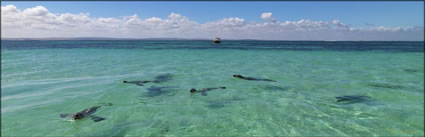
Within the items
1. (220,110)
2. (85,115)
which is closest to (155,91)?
(85,115)

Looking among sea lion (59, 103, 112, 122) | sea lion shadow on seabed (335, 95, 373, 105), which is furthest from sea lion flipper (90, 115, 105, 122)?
sea lion shadow on seabed (335, 95, 373, 105)

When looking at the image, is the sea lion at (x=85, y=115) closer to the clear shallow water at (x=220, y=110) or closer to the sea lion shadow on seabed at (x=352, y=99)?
the clear shallow water at (x=220, y=110)

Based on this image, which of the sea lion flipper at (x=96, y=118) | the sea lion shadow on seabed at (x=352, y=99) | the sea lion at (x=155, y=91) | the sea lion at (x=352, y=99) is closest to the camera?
the sea lion flipper at (x=96, y=118)

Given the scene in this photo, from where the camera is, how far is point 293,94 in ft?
40.1

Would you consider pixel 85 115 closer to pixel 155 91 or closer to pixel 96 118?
pixel 96 118

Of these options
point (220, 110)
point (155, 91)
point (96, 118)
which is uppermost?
point (155, 91)

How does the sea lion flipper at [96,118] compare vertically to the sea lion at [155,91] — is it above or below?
below

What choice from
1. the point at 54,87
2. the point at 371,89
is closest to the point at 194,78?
the point at 54,87

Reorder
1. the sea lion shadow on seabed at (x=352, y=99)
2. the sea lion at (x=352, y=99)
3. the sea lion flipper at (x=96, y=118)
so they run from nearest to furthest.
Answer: the sea lion flipper at (x=96, y=118) < the sea lion shadow on seabed at (x=352, y=99) < the sea lion at (x=352, y=99)

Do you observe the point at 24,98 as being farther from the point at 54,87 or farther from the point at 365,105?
the point at 365,105

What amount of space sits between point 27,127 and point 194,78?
433 inches

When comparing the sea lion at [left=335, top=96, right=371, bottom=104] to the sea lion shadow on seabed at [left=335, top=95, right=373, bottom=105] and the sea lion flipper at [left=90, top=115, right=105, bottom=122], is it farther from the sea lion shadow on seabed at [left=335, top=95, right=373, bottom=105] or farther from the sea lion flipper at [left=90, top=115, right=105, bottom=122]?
the sea lion flipper at [left=90, top=115, right=105, bottom=122]

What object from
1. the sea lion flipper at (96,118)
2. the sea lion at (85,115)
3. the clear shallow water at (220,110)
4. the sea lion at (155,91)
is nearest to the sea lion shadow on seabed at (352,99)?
the clear shallow water at (220,110)

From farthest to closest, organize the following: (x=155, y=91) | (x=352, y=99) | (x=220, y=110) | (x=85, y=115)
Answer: (x=155, y=91) → (x=352, y=99) → (x=220, y=110) → (x=85, y=115)
